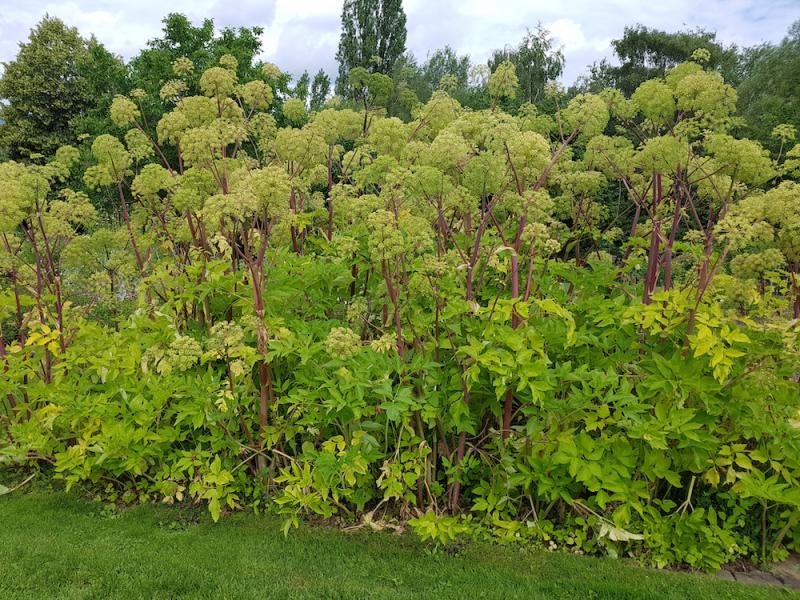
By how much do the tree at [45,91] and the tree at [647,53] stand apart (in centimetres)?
2738

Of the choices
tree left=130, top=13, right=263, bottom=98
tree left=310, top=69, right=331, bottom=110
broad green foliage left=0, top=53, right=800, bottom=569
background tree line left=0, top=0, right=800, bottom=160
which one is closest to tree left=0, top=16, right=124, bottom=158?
background tree line left=0, top=0, right=800, bottom=160

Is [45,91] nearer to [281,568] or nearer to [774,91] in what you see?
[281,568]

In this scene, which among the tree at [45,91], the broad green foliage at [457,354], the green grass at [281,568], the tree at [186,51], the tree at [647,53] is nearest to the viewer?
the green grass at [281,568]

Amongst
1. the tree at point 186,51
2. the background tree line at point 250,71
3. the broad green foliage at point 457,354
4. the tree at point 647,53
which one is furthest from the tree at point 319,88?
the broad green foliage at point 457,354

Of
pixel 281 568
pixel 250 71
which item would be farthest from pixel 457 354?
pixel 250 71

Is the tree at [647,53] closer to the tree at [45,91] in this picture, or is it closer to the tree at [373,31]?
the tree at [373,31]

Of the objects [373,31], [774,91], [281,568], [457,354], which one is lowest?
[281,568]

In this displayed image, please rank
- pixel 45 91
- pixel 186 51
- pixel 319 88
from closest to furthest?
pixel 186 51 → pixel 45 91 → pixel 319 88

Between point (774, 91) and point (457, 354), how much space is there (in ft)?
98.0

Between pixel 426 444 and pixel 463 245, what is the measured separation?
4.89 feet

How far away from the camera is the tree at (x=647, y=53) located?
32594 millimetres

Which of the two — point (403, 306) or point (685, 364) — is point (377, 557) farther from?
point (685, 364)

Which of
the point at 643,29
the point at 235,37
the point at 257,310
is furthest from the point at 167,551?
the point at 643,29

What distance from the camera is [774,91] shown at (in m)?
25.9
